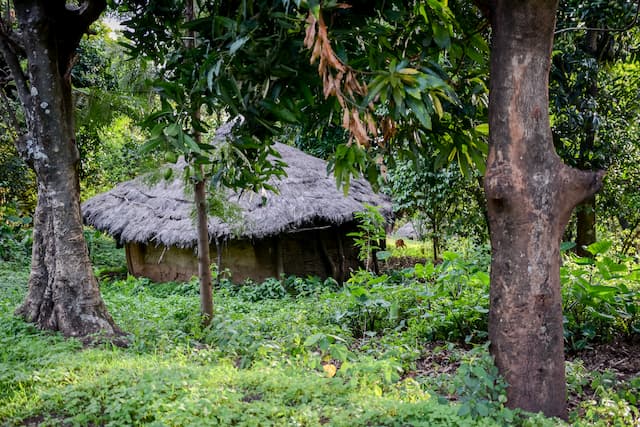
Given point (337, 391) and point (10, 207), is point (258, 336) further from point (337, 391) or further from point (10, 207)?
point (10, 207)

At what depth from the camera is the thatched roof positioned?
9.48 meters

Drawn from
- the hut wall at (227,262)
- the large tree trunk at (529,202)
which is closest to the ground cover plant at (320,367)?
the large tree trunk at (529,202)

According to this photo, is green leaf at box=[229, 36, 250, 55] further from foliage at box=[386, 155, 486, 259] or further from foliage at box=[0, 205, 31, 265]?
foliage at box=[0, 205, 31, 265]

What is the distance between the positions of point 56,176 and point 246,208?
5155 millimetres

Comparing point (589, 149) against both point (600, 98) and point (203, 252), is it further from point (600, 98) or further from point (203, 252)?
point (203, 252)

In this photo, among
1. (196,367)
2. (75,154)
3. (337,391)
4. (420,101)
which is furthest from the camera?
(75,154)

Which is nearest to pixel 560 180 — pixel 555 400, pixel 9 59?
pixel 555 400

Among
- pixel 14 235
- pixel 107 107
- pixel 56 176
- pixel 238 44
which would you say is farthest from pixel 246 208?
pixel 238 44

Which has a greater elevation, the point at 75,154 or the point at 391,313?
the point at 75,154

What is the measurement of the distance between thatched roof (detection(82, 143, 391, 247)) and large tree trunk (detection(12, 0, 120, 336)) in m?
3.71

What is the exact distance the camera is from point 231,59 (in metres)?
2.51

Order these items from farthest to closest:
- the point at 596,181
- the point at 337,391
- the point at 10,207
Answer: the point at 10,207 < the point at 337,391 < the point at 596,181

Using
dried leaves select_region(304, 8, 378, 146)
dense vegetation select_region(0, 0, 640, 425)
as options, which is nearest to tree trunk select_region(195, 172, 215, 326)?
dense vegetation select_region(0, 0, 640, 425)

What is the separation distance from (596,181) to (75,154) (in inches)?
181
